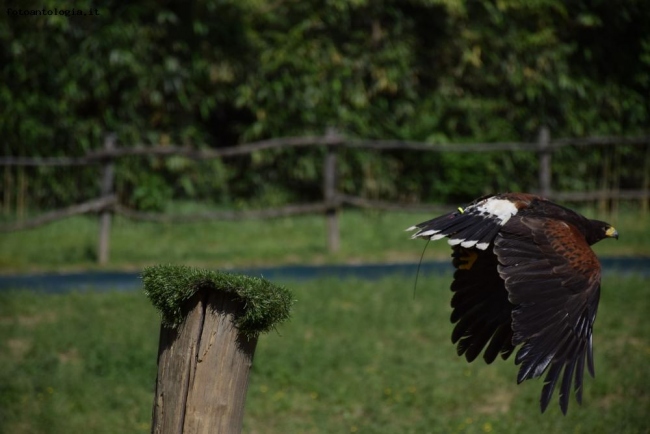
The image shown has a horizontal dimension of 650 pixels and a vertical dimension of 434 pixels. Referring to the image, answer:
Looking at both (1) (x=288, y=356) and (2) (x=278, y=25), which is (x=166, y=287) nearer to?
(1) (x=288, y=356)

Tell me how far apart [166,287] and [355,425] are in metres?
2.80

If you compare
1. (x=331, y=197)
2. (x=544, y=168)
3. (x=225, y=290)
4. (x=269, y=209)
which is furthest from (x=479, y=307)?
(x=544, y=168)

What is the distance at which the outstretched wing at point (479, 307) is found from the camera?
4492 millimetres

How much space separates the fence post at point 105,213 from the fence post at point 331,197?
2.55 metres

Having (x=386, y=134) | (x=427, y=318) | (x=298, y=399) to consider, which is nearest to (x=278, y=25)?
(x=386, y=134)

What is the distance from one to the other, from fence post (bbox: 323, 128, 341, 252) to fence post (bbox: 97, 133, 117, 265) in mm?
2555

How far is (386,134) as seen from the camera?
43.9 feet

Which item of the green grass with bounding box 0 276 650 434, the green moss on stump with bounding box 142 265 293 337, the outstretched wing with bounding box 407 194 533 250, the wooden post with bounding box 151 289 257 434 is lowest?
the green grass with bounding box 0 276 650 434

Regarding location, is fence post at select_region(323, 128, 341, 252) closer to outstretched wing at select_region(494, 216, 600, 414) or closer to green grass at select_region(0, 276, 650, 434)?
green grass at select_region(0, 276, 650, 434)

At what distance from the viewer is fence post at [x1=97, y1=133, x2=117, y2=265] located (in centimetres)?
995

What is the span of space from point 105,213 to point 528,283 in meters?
6.97

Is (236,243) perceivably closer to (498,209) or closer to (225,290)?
(498,209)

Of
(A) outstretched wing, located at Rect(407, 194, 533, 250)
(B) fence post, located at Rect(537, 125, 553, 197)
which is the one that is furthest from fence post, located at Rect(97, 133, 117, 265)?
(A) outstretched wing, located at Rect(407, 194, 533, 250)

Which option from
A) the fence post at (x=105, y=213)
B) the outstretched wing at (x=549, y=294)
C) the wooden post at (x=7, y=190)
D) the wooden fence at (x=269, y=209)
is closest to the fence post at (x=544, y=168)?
the wooden fence at (x=269, y=209)
